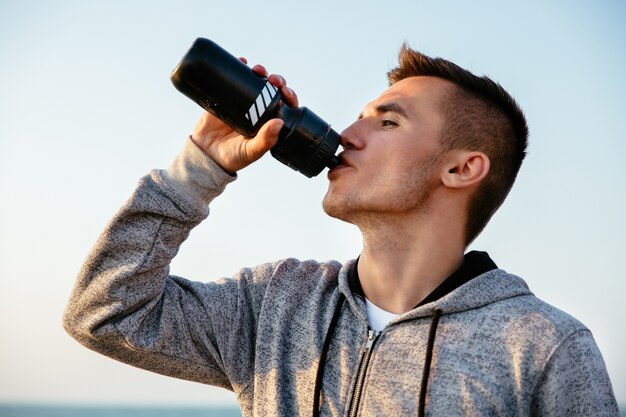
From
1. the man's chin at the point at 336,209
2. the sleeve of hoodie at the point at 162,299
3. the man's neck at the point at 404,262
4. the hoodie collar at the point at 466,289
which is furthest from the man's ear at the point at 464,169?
the sleeve of hoodie at the point at 162,299

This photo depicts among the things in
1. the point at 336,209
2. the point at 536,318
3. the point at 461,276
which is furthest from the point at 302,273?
the point at 536,318

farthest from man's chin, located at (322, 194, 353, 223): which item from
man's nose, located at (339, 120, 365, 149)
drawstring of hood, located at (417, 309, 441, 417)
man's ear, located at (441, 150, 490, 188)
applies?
drawstring of hood, located at (417, 309, 441, 417)

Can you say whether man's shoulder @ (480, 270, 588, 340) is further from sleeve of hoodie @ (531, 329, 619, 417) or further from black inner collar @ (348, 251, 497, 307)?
black inner collar @ (348, 251, 497, 307)

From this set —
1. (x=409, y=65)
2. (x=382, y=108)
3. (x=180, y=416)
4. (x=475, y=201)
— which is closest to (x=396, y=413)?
(x=475, y=201)

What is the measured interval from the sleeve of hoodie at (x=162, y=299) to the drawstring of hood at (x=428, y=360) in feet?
2.28

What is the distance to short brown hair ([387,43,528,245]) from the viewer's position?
262 cm

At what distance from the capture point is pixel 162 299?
7.52ft

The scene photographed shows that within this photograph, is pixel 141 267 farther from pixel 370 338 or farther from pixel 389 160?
pixel 389 160

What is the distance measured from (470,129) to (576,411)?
4.03ft

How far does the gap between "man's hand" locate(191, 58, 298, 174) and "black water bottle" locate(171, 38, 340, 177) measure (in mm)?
41

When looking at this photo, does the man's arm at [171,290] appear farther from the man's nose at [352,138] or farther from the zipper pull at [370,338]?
the zipper pull at [370,338]

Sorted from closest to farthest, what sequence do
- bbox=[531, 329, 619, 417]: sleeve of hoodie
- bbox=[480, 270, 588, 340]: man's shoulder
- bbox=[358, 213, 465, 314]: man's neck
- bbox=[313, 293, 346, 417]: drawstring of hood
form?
1. bbox=[531, 329, 619, 417]: sleeve of hoodie
2. bbox=[480, 270, 588, 340]: man's shoulder
3. bbox=[313, 293, 346, 417]: drawstring of hood
4. bbox=[358, 213, 465, 314]: man's neck

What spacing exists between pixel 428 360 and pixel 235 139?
1.04 meters

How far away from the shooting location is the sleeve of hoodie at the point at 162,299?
7.04 feet
